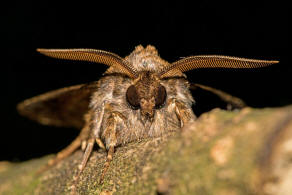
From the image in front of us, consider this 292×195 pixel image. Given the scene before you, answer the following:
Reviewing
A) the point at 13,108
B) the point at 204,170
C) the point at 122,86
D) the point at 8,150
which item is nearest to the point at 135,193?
the point at 204,170

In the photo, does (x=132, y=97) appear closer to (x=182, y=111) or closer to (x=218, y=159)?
(x=182, y=111)

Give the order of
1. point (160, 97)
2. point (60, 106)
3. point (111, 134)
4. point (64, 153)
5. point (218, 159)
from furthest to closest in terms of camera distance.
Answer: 1. point (60, 106)
2. point (64, 153)
3. point (160, 97)
4. point (111, 134)
5. point (218, 159)

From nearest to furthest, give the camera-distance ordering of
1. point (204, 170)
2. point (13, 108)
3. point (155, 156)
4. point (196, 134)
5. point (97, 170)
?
point (204, 170) < point (196, 134) < point (155, 156) < point (97, 170) < point (13, 108)

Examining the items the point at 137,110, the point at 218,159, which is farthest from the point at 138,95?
the point at 218,159

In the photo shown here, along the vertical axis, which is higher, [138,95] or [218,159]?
[138,95]

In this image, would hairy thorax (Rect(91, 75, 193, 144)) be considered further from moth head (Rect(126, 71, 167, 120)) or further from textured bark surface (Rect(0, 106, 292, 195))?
textured bark surface (Rect(0, 106, 292, 195))

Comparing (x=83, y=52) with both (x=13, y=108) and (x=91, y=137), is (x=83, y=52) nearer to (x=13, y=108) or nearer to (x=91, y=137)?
(x=91, y=137)

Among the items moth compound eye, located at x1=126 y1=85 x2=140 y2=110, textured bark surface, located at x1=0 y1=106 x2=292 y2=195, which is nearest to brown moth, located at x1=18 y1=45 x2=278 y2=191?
moth compound eye, located at x1=126 y1=85 x2=140 y2=110
